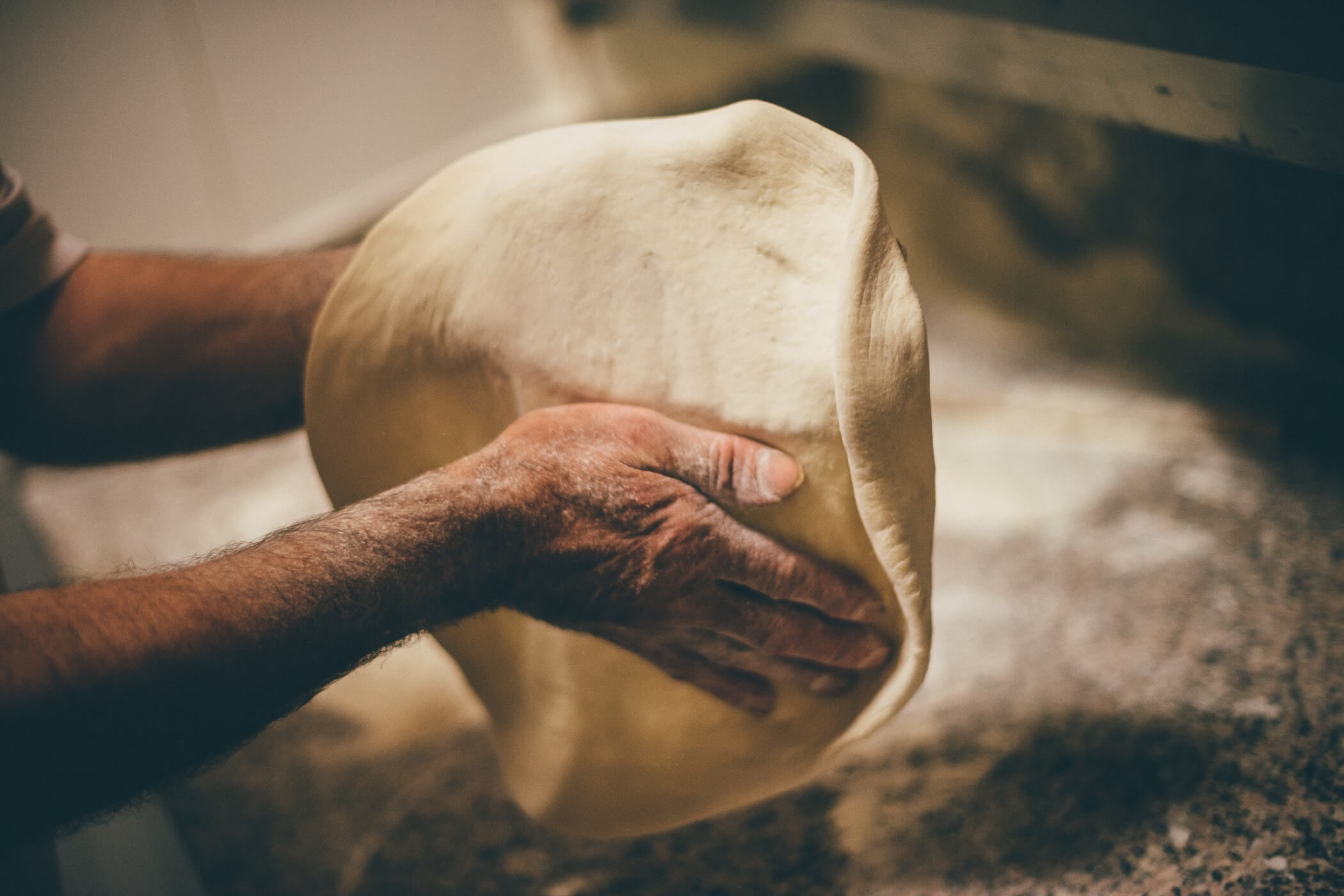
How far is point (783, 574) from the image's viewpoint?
0.68 meters

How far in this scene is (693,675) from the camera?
76 cm

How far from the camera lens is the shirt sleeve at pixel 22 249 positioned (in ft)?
2.94

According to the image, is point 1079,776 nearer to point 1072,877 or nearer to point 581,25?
point 1072,877

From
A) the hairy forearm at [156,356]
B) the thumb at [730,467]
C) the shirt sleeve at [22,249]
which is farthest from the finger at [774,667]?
the shirt sleeve at [22,249]

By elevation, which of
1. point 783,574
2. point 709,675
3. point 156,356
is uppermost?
point 156,356

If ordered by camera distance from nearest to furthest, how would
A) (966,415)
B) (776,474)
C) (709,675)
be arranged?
(776,474), (709,675), (966,415)

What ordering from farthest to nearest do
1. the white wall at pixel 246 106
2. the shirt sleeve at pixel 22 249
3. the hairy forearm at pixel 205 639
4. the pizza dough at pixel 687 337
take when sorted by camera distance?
the white wall at pixel 246 106 → the shirt sleeve at pixel 22 249 → the pizza dough at pixel 687 337 → the hairy forearm at pixel 205 639

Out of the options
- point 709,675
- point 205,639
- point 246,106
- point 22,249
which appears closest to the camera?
point 205,639

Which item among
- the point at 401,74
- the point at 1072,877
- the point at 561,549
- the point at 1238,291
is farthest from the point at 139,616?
the point at 401,74

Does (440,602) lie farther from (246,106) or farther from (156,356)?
(246,106)

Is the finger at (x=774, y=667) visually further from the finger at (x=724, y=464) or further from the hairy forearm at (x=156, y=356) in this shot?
the hairy forearm at (x=156, y=356)

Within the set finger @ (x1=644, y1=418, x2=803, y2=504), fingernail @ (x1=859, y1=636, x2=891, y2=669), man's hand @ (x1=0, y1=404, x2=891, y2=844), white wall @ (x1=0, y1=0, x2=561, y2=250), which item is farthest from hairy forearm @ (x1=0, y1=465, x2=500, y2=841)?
white wall @ (x1=0, y1=0, x2=561, y2=250)

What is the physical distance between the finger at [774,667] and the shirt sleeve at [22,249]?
773mm

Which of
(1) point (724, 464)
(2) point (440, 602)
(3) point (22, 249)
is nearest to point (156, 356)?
(3) point (22, 249)
